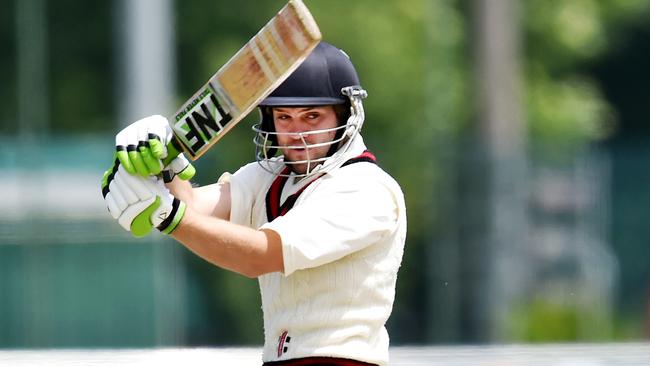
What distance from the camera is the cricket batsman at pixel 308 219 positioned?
13.2 ft

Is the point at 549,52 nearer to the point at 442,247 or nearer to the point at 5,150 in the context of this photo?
the point at 442,247

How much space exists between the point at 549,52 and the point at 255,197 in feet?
48.0

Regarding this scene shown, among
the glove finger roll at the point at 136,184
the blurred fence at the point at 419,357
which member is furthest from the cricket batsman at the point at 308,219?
the blurred fence at the point at 419,357

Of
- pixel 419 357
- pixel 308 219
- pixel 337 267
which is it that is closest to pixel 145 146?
pixel 308 219

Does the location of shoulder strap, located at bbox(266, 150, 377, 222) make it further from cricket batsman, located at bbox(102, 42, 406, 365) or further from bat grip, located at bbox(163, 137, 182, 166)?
bat grip, located at bbox(163, 137, 182, 166)

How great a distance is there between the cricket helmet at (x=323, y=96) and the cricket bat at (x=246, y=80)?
0.57 ft

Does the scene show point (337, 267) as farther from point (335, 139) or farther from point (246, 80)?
point (246, 80)

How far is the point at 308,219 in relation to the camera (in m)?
4.11

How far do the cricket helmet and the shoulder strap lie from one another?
4 cm

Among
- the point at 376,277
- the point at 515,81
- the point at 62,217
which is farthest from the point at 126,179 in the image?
the point at 515,81

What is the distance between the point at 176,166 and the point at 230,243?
0.91ft

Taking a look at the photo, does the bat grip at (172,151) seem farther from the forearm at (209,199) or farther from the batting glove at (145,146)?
the forearm at (209,199)

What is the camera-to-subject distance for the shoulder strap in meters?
4.32

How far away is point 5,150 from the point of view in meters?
14.5
